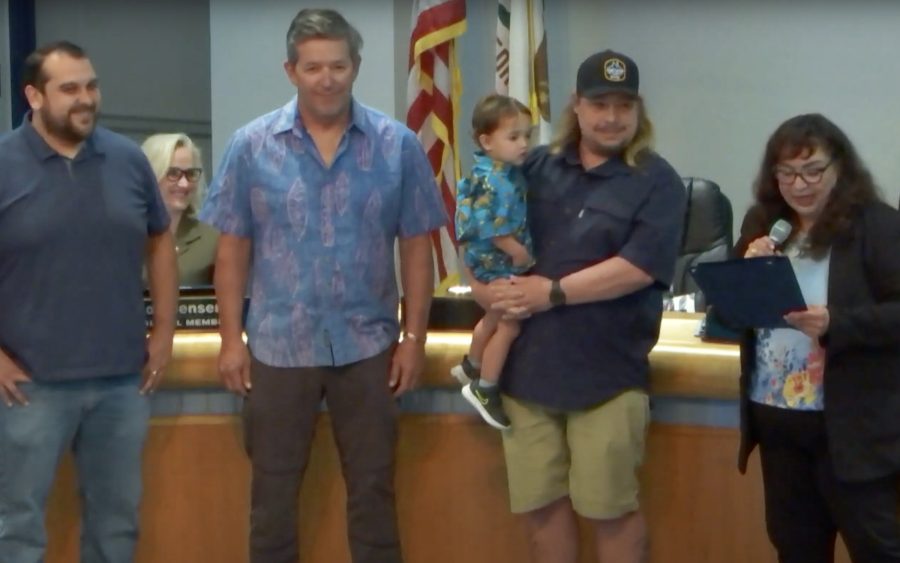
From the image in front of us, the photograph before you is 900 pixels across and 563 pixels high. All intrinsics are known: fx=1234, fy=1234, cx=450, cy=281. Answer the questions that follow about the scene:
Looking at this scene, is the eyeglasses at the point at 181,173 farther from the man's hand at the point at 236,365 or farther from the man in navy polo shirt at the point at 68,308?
the man's hand at the point at 236,365

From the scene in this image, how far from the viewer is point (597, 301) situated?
2719 mm

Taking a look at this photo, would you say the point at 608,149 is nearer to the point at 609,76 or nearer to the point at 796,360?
the point at 609,76

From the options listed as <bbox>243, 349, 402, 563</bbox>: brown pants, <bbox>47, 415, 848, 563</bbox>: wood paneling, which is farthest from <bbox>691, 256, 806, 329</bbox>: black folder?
<bbox>243, 349, 402, 563</bbox>: brown pants

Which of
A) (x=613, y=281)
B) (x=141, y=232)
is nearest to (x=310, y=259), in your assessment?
(x=141, y=232)

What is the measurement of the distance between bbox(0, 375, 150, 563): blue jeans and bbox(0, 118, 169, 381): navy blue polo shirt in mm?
60

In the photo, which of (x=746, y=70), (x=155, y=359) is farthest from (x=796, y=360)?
(x=746, y=70)

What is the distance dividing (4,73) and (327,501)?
4.41 meters

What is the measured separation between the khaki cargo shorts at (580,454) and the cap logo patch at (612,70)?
2.28 ft

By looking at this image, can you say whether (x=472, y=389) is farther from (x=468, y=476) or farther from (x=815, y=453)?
(x=815, y=453)

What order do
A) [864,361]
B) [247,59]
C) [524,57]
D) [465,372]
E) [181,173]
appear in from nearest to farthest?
[864,361]
[465,372]
[181,173]
[524,57]
[247,59]

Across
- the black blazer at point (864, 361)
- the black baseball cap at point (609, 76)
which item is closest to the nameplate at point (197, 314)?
the black baseball cap at point (609, 76)

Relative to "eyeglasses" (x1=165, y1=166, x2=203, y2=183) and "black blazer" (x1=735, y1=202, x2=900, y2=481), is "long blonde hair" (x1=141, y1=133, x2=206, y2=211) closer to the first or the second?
"eyeglasses" (x1=165, y1=166, x2=203, y2=183)

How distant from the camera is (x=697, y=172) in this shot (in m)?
5.57

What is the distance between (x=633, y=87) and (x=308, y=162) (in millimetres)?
749
